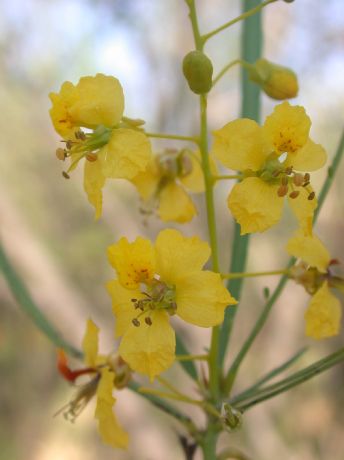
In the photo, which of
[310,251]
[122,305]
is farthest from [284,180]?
[122,305]

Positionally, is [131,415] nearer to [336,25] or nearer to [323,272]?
[323,272]

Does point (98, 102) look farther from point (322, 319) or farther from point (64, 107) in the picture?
point (322, 319)

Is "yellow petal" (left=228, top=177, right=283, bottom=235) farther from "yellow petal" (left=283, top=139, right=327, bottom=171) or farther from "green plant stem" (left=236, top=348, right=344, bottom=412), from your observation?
"green plant stem" (left=236, top=348, right=344, bottom=412)

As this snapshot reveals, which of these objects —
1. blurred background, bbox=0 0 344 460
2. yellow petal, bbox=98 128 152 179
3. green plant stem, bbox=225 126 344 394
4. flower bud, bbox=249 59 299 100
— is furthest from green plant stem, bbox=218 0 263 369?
blurred background, bbox=0 0 344 460

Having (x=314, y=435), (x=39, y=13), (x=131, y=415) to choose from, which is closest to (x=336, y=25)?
(x=39, y=13)

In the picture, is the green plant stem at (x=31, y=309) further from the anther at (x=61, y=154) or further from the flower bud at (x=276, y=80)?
the flower bud at (x=276, y=80)
